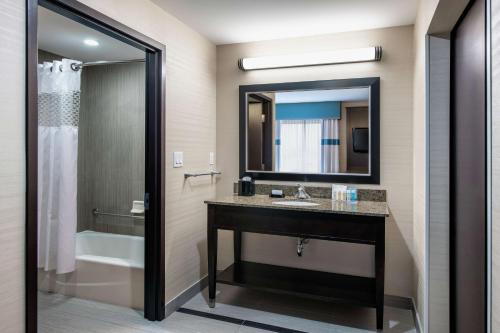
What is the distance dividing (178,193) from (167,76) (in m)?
0.87

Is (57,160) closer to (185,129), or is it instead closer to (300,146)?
(185,129)

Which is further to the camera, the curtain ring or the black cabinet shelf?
the curtain ring

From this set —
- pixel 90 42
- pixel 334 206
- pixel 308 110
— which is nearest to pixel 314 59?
pixel 308 110

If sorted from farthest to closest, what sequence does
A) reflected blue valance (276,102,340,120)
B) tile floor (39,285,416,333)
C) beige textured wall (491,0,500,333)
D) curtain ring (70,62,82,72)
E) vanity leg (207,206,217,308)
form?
1. reflected blue valance (276,102,340,120)
2. curtain ring (70,62,82,72)
3. vanity leg (207,206,217,308)
4. tile floor (39,285,416,333)
5. beige textured wall (491,0,500,333)

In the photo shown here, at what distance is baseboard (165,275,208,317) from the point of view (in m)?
2.51

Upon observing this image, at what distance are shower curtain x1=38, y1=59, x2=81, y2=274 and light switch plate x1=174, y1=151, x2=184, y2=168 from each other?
35.1 inches

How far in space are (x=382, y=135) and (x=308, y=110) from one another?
628 millimetres

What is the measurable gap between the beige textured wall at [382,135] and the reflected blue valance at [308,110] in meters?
0.22

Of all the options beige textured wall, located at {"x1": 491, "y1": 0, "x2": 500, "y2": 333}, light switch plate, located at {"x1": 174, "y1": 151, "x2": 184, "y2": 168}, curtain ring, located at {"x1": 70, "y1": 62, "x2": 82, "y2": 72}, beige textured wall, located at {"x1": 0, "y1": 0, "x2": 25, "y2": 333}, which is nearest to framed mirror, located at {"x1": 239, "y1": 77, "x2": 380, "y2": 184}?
light switch plate, located at {"x1": 174, "y1": 151, "x2": 184, "y2": 168}

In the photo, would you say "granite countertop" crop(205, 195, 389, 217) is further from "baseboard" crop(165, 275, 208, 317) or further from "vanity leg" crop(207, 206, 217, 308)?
"baseboard" crop(165, 275, 208, 317)

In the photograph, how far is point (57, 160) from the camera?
2.77m

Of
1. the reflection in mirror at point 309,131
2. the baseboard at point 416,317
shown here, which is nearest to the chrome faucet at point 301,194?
→ the reflection in mirror at point 309,131

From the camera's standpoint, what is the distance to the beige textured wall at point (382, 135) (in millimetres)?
2639

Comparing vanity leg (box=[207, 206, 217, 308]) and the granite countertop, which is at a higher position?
the granite countertop
